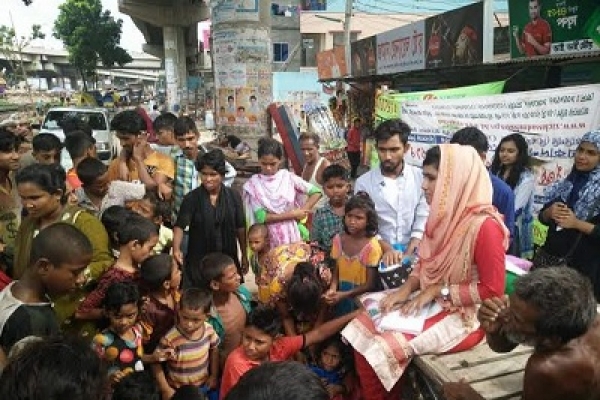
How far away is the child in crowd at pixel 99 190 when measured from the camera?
310 centimetres

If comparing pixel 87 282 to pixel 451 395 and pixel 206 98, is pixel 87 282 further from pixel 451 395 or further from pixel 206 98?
pixel 206 98

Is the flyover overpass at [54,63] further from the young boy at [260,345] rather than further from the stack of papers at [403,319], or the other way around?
the stack of papers at [403,319]

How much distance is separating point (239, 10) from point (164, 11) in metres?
21.0

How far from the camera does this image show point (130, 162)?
3.82m

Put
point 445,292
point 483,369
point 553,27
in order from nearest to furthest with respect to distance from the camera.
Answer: point 483,369
point 445,292
point 553,27

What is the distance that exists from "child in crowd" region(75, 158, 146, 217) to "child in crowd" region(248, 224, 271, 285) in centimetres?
84

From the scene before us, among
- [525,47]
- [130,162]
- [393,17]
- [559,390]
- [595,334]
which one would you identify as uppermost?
[393,17]

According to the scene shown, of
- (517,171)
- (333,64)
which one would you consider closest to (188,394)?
(517,171)

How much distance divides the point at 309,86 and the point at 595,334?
2398 centimetres

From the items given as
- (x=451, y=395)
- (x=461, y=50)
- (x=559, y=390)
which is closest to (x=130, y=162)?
(x=451, y=395)

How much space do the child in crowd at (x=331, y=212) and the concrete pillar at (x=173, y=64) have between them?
19786 millimetres

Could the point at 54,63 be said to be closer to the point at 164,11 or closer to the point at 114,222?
the point at 164,11

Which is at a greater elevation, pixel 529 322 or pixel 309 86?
pixel 309 86

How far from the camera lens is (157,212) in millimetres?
3342
